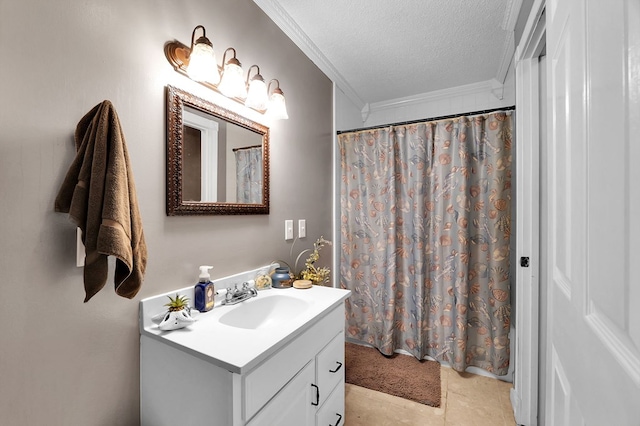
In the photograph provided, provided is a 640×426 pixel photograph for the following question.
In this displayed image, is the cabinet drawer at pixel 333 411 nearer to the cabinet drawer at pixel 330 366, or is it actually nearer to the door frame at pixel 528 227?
the cabinet drawer at pixel 330 366

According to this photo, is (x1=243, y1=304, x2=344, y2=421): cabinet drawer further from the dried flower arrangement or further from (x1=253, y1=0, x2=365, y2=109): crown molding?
(x1=253, y1=0, x2=365, y2=109): crown molding

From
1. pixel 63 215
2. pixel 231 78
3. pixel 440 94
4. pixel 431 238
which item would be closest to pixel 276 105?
pixel 231 78

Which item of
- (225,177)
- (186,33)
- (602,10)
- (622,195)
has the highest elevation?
(186,33)

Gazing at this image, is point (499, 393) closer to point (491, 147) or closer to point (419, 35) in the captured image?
point (491, 147)

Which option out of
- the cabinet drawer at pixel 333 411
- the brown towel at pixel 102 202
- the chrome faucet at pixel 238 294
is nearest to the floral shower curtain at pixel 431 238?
the cabinet drawer at pixel 333 411

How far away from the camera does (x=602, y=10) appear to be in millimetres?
410

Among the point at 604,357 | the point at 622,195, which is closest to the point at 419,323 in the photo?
the point at 604,357

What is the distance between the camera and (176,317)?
3.23 feet

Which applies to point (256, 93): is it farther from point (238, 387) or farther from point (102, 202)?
point (238, 387)

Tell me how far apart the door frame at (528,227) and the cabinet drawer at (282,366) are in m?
1.11

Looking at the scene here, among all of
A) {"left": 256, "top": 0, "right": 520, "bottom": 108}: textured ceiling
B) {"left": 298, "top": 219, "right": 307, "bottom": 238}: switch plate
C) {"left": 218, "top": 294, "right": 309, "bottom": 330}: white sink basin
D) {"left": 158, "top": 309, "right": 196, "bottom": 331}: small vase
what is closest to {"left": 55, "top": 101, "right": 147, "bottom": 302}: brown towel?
{"left": 158, "top": 309, "right": 196, "bottom": 331}: small vase

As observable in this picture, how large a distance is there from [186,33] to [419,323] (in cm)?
233

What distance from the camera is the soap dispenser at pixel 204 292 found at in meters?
1.15

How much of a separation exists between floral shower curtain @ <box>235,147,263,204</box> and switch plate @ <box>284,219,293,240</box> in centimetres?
29
